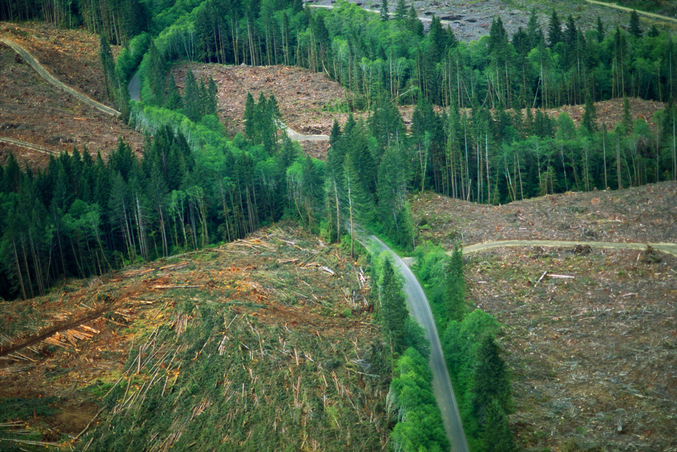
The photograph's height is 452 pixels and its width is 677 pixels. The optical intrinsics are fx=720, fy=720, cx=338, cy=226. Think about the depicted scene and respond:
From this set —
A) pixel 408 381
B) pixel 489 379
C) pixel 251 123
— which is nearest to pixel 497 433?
pixel 489 379

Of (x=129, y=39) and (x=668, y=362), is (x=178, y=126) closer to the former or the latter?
(x=129, y=39)

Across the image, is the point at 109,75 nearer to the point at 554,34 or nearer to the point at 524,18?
the point at 554,34

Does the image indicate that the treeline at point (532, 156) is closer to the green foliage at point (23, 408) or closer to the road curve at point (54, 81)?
the road curve at point (54, 81)

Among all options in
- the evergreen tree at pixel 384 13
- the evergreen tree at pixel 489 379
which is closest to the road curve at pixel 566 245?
the evergreen tree at pixel 489 379

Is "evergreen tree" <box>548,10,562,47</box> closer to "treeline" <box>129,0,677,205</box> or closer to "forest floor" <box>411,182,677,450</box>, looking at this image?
"treeline" <box>129,0,677,205</box>

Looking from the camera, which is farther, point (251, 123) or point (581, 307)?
point (251, 123)

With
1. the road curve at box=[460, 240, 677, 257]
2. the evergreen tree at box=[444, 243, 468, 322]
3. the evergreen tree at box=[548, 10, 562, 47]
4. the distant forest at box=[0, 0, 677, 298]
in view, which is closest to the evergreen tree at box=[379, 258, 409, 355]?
the evergreen tree at box=[444, 243, 468, 322]
